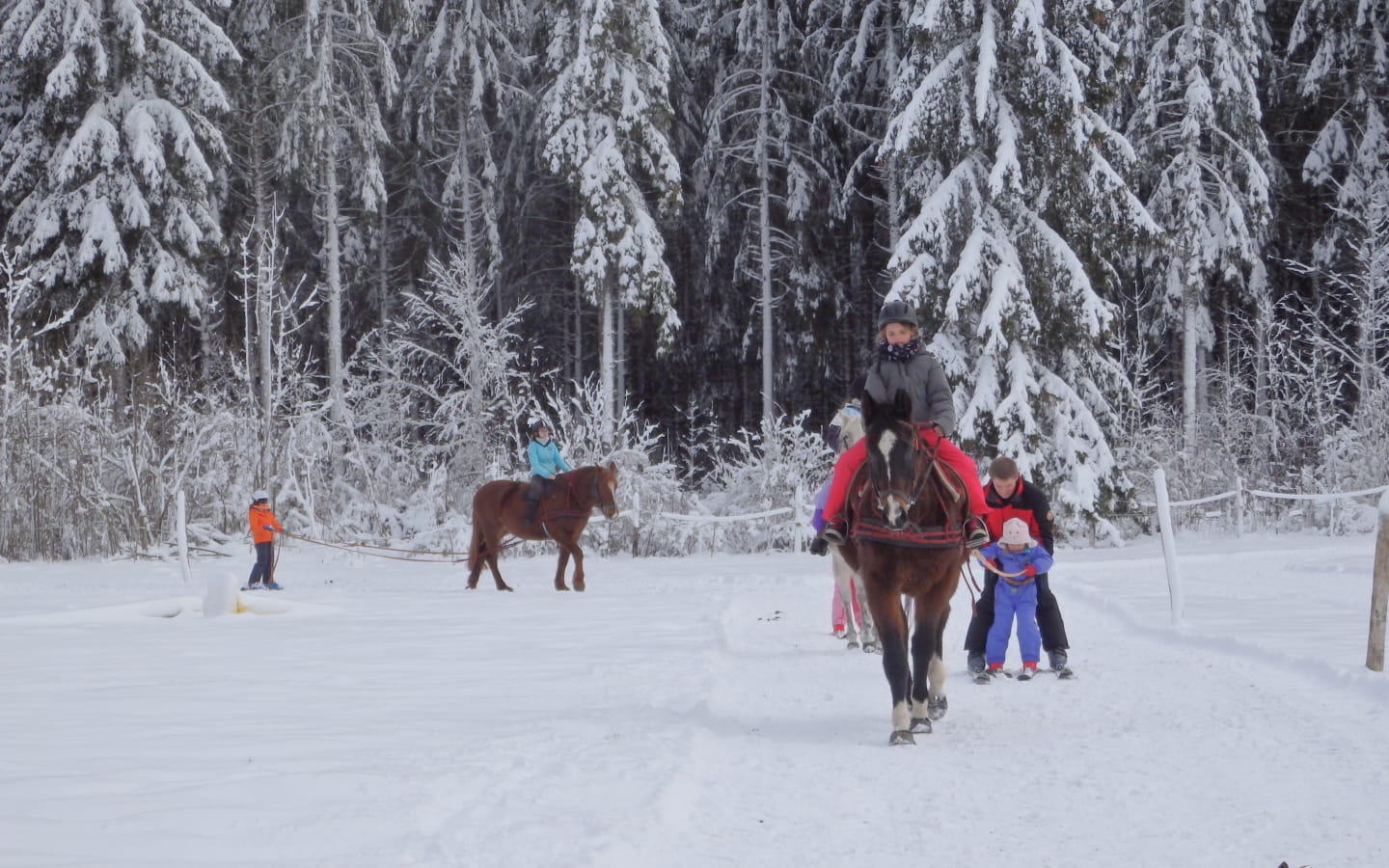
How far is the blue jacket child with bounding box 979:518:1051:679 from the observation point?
8.41 meters

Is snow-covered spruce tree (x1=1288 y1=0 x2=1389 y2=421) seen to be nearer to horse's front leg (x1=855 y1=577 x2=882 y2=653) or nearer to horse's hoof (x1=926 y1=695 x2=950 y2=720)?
horse's front leg (x1=855 y1=577 x2=882 y2=653)

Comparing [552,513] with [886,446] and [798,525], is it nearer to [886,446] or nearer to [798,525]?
[798,525]

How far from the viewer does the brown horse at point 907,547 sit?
6129 mm

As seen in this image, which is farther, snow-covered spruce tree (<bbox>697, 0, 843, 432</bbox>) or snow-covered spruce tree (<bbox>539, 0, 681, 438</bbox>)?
snow-covered spruce tree (<bbox>697, 0, 843, 432</bbox>)

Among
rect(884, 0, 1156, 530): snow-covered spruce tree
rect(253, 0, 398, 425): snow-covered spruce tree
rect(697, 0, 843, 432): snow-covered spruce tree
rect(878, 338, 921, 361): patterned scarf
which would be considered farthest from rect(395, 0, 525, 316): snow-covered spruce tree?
rect(878, 338, 921, 361): patterned scarf

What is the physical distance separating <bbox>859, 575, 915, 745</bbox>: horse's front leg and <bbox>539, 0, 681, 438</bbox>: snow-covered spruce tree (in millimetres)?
21191

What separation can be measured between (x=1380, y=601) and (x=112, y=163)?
24.7 m

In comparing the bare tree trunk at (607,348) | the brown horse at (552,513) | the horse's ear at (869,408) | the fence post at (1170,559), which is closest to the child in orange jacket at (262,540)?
the brown horse at (552,513)

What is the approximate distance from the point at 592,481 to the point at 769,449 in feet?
28.1

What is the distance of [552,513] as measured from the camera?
15.8 metres

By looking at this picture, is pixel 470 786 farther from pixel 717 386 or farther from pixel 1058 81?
pixel 717 386

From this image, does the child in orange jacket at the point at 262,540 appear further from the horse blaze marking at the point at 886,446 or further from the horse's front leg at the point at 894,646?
the horse blaze marking at the point at 886,446

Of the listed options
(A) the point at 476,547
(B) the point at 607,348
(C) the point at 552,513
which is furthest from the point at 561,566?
(B) the point at 607,348

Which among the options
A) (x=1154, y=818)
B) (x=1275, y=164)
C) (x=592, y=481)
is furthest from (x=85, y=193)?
(x=1275, y=164)
